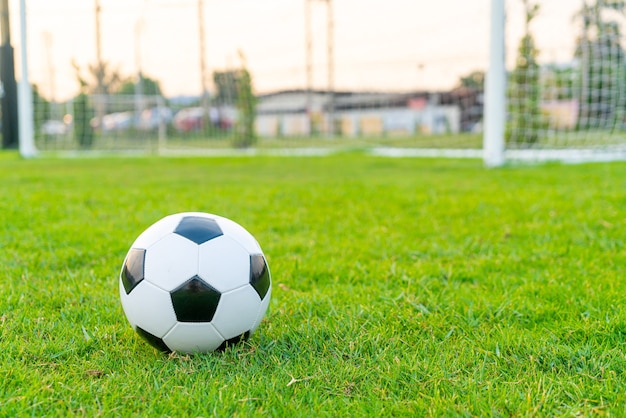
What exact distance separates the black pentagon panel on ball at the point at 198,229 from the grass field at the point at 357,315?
0.38m

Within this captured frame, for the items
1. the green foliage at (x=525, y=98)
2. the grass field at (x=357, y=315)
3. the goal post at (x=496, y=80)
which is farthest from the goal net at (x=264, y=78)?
the grass field at (x=357, y=315)

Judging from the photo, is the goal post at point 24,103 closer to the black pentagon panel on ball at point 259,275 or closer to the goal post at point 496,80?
the goal post at point 496,80

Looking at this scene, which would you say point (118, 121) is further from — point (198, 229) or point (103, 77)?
point (198, 229)

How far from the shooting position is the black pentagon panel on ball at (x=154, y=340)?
1.93 m

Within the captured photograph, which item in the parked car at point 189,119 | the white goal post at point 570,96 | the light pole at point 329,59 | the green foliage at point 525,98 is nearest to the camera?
the white goal post at point 570,96

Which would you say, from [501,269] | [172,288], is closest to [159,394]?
[172,288]

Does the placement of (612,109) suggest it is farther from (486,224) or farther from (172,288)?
(172,288)

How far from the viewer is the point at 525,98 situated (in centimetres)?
1078

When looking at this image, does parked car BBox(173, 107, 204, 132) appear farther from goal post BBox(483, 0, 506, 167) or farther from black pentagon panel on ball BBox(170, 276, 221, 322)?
black pentagon panel on ball BBox(170, 276, 221, 322)

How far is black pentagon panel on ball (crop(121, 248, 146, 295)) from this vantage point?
1.95 metres

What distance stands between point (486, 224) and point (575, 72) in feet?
23.7

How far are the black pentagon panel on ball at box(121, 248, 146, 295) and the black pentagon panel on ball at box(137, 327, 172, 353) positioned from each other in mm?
140

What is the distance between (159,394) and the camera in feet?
5.44

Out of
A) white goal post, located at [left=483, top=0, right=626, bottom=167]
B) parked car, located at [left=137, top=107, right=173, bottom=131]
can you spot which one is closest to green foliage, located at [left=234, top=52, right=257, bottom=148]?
parked car, located at [left=137, top=107, right=173, bottom=131]
